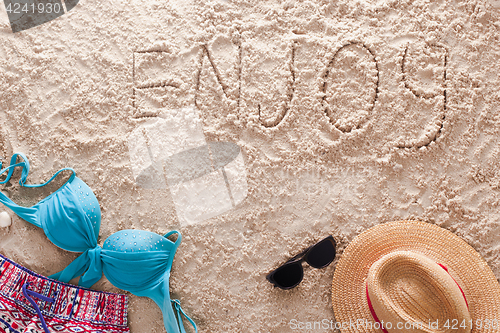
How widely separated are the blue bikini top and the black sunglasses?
0.51 m

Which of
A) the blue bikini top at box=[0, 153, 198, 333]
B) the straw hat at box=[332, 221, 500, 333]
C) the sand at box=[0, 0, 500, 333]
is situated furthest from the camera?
the sand at box=[0, 0, 500, 333]

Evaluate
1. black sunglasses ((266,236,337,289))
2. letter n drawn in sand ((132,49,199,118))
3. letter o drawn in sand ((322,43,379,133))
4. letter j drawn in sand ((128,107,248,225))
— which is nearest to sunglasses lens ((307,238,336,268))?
black sunglasses ((266,236,337,289))

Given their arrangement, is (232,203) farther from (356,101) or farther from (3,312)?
(3,312)

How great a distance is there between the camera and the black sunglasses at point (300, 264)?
57.6 inches

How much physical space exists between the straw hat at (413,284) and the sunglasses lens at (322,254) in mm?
54

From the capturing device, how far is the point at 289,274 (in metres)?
1.47

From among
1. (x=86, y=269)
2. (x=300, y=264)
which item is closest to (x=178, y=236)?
(x=86, y=269)

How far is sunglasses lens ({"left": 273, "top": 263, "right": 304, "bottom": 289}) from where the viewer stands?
146 centimetres

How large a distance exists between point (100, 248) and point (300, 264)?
3.20 ft

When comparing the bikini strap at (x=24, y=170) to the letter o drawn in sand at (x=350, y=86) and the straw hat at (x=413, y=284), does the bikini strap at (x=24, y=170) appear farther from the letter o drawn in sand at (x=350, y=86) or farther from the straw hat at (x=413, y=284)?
the straw hat at (x=413, y=284)

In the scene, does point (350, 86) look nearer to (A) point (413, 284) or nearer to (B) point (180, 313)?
(A) point (413, 284)

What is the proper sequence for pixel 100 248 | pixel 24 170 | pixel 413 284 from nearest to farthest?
pixel 413 284 → pixel 100 248 → pixel 24 170

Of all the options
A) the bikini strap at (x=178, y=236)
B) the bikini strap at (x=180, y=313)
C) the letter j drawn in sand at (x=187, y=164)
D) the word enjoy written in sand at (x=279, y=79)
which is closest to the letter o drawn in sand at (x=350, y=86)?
the word enjoy written in sand at (x=279, y=79)

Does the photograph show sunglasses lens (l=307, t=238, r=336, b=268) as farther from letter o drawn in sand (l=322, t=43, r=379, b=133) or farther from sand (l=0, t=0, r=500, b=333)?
letter o drawn in sand (l=322, t=43, r=379, b=133)
